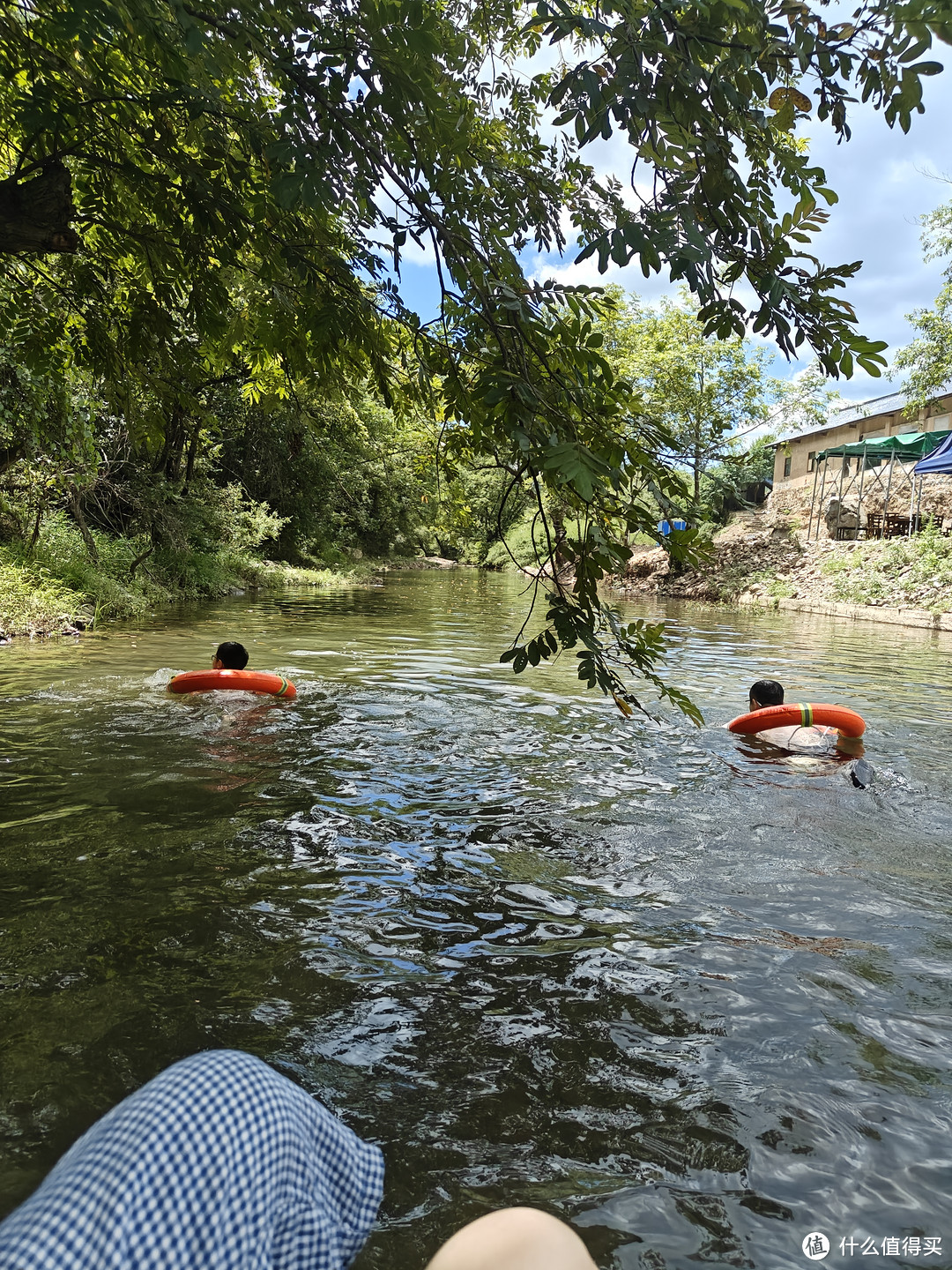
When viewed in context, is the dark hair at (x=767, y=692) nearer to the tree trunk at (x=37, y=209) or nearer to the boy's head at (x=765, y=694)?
the boy's head at (x=765, y=694)

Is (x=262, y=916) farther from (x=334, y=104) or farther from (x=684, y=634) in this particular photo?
(x=684, y=634)

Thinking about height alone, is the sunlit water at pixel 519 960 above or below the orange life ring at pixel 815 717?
below

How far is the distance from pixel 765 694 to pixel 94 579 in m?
12.2

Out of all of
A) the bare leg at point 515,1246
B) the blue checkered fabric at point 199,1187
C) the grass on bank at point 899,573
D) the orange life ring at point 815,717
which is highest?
the grass on bank at point 899,573

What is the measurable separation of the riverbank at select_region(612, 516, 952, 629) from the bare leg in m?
15.5

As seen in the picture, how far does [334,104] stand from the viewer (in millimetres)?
3307

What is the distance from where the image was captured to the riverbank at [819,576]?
2098 cm

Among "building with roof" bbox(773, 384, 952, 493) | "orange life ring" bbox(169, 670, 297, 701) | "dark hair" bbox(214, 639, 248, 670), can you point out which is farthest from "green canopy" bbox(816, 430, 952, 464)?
"orange life ring" bbox(169, 670, 297, 701)

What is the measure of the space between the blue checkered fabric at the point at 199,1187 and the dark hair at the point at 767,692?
6.65 meters

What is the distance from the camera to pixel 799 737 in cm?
713

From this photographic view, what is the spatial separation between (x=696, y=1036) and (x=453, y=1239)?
1.93 metres

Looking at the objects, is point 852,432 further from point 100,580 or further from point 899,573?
point 100,580

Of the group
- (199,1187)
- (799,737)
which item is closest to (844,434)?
(799,737)

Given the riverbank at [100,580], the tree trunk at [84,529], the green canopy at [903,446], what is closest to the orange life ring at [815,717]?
the riverbank at [100,580]
